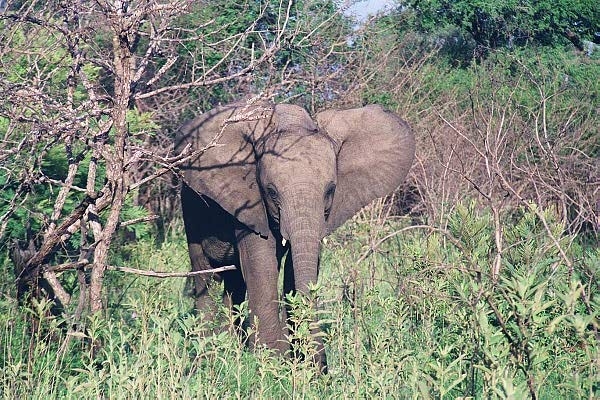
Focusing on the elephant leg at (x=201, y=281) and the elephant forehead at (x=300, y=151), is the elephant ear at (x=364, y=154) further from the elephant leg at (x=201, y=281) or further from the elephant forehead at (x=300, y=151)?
the elephant leg at (x=201, y=281)

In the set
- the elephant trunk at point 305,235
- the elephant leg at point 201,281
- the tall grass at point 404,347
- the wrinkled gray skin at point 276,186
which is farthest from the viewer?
the elephant leg at point 201,281

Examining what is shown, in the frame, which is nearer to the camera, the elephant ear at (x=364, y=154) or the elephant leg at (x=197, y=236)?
the elephant ear at (x=364, y=154)

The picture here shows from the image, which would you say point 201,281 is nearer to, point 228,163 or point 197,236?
point 197,236

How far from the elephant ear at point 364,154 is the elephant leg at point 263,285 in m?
0.54

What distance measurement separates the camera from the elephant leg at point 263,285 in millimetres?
7477

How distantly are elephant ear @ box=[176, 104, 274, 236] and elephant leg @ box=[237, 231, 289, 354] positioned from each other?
0.17 meters

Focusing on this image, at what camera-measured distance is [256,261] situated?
7.63 metres

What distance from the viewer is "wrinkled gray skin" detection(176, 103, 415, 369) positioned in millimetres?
7211

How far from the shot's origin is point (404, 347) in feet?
19.0

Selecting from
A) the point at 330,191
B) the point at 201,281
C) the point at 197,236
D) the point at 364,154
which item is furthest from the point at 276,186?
the point at 197,236

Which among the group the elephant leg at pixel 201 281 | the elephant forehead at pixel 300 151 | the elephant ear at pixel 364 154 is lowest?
the elephant leg at pixel 201 281

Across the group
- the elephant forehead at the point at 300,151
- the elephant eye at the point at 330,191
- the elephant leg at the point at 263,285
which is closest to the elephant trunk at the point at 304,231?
the elephant eye at the point at 330,191

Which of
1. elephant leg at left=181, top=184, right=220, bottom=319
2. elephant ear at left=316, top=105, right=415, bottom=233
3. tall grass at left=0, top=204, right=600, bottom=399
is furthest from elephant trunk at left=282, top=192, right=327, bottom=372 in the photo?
elephant leg at left=181, top=184, right=220, bottom=319

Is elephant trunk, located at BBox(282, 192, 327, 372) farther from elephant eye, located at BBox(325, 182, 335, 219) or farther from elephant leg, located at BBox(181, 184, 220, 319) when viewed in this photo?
elephant leg, located at BBox(181, 184, 220, 319)
